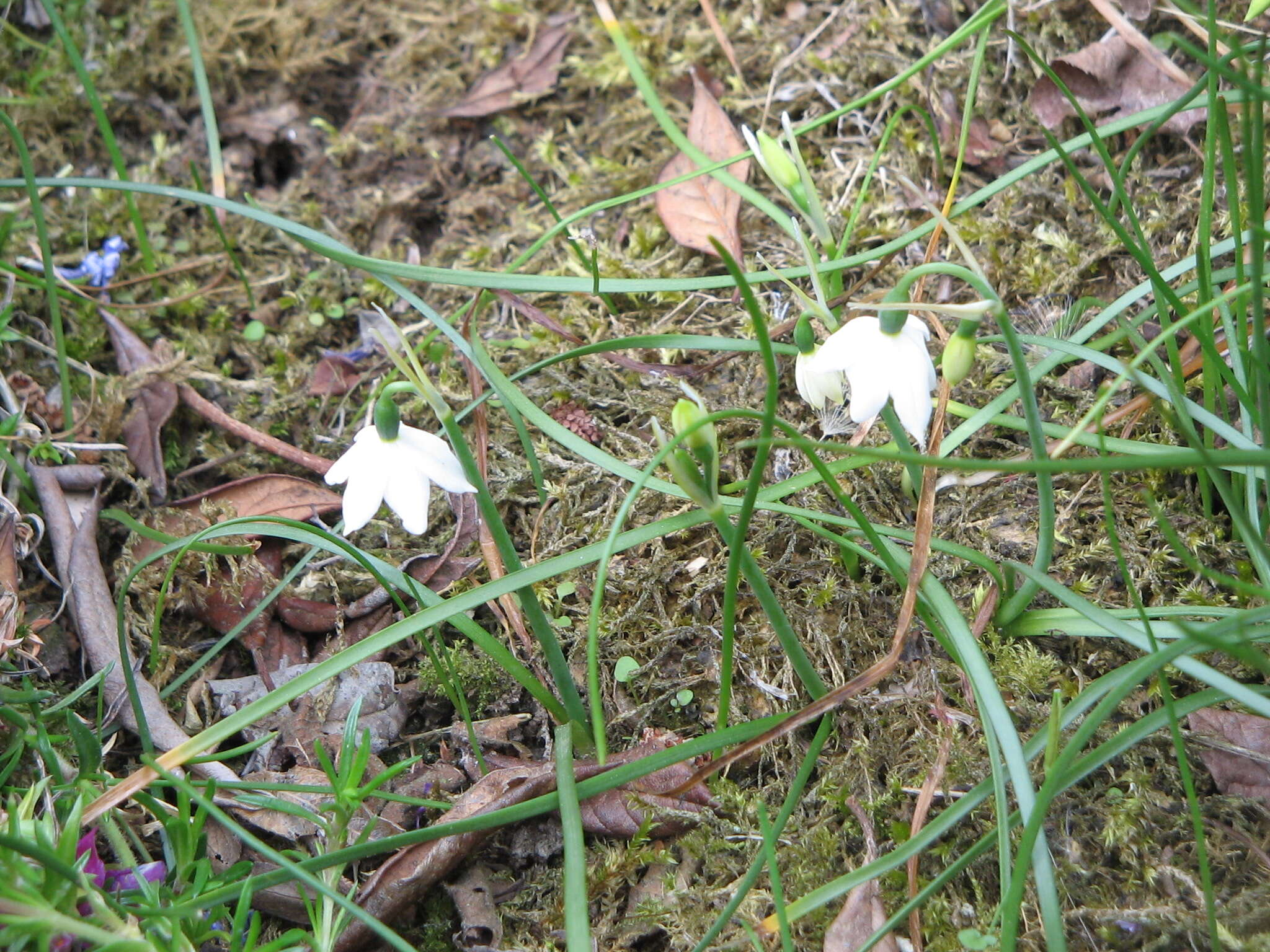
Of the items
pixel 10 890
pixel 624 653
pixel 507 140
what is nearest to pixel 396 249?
pixel 507 140

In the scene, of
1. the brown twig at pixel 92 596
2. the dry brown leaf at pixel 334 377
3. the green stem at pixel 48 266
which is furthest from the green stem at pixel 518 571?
the green stem at pixel 48 266

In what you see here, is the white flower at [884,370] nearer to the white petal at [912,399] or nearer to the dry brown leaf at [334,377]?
the white petal at [912,399]

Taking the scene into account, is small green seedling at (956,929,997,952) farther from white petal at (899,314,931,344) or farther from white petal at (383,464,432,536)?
white petal at (383,464,432,536)

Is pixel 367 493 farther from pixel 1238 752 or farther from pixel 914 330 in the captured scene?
pixel 1238 752

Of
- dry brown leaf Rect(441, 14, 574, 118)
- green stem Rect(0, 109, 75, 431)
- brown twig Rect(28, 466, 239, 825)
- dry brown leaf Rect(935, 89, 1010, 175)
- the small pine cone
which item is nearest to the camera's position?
brown twig Rect(28, 466, 239, 825)

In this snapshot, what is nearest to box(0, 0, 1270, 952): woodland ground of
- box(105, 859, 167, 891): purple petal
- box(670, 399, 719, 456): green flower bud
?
box(105, 859, 167, 891): purple petal
